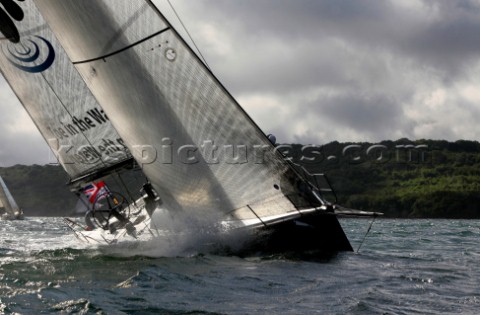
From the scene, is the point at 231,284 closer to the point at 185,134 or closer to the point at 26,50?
the point at 185,134

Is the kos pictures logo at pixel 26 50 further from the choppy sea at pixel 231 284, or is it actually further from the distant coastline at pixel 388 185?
the distant coastline at pixel 388 185

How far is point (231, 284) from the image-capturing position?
345 inches

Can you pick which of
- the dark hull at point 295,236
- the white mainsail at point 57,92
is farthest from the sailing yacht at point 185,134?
the white mainsail at point 57,92

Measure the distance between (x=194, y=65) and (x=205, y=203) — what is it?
224 cm

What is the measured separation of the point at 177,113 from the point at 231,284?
329 centimetres

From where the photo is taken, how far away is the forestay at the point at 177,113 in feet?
35.1

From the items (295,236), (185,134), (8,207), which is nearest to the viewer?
(295,236)

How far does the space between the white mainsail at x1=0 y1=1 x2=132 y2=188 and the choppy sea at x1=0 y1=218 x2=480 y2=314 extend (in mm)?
2884

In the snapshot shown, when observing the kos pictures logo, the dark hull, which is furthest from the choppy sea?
the kos pictures logo

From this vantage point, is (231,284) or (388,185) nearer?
(231,284)

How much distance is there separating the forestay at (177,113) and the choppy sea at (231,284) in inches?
37.8

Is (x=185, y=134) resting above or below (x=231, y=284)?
above

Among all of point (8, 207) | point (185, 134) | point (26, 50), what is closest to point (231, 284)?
point (185, 134)

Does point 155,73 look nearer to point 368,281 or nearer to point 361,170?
point 368,281
